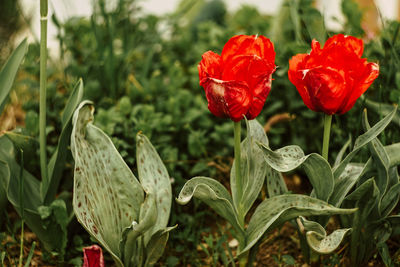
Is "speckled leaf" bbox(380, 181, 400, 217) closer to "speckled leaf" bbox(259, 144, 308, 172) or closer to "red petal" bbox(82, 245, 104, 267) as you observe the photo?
"speckled leaf" bbox(259, 144, 308, 172)

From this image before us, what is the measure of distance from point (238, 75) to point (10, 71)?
28.8 inches

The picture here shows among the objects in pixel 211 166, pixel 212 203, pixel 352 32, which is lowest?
pixel 211 166

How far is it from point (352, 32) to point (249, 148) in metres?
0.72

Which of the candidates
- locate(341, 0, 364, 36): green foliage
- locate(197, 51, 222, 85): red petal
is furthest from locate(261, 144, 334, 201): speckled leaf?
locate(341, 0, 364, 36): green foliage

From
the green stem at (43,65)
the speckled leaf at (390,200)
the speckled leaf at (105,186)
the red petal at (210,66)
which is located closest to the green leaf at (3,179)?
the green stem at (43,65)

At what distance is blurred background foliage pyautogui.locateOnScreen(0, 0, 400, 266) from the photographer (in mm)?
1559

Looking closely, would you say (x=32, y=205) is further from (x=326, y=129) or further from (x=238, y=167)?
(x=326, y=129)

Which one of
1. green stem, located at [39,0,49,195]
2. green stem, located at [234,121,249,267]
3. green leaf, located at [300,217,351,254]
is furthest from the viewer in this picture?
green stem, located at [39,0,49,195]

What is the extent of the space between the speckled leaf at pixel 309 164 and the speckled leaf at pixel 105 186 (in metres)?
0.36

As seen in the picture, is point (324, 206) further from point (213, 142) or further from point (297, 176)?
point (213, 142)

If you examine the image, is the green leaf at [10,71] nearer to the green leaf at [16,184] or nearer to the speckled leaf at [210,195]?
the green leaf at [16,184]

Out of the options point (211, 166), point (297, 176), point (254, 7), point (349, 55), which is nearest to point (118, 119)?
point (211, 166)

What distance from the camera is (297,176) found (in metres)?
1.83

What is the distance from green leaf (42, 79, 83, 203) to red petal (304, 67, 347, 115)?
0.66m
